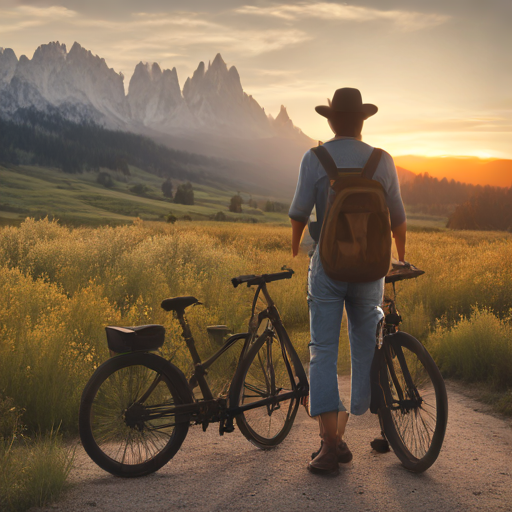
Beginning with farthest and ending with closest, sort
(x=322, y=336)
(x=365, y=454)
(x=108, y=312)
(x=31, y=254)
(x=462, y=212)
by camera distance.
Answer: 1. (x=462, y=212)
2. (x=31, y=254)
3. (x=108, y=312)
4. (x=365, y=454)
5. (x=322, y=336)

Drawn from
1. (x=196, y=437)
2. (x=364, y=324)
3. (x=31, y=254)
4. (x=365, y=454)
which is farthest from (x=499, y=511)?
(x=31, y=254)

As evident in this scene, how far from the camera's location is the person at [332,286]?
3668 millimetres

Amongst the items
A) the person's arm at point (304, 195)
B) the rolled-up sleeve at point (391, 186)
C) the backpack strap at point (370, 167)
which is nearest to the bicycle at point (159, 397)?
the person's arm at point (304, 195)

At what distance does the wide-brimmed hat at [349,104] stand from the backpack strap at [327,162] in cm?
33

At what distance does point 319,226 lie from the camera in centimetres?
375

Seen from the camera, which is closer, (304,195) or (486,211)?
(304,195)

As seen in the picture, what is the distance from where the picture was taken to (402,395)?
385 cm

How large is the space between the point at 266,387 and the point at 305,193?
5.36 ft

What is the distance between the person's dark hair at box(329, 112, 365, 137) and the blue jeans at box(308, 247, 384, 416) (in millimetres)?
855

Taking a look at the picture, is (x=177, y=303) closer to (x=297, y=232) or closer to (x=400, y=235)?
(x=297, y=232)

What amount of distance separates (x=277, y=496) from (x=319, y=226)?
5.81ft

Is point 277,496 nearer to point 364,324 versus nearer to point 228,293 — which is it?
point 364,324

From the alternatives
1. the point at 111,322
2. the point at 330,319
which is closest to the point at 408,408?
the point at 330,319

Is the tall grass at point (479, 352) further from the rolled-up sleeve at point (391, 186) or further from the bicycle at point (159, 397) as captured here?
the rolled-up sleeve at point (391, 186)
